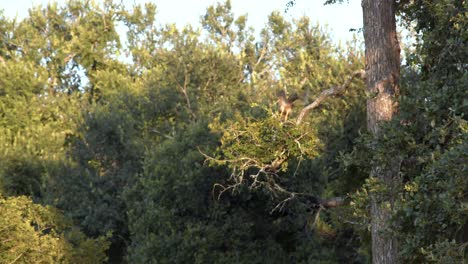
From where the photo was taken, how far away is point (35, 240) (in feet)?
70.7

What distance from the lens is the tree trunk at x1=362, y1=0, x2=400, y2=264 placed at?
13.5 meters

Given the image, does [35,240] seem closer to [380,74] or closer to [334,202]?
[334,202]

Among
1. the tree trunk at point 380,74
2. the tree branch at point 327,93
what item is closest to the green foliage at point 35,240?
the tree branch at point 327,93

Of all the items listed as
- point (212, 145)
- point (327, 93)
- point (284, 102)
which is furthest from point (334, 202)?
point (212, 145)

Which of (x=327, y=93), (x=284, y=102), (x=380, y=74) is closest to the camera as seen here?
(x=380, y=74)

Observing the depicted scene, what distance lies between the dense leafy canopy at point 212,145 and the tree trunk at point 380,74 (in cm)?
31

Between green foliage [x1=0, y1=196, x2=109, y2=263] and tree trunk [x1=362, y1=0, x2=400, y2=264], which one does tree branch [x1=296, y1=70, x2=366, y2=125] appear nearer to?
tree trunk [x1=362, y1=0, x2=400, y2=264]

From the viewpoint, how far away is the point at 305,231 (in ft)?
88.2

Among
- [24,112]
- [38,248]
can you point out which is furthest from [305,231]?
[24,112]

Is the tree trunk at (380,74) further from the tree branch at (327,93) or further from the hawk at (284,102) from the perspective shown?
the hawk at (284,102)

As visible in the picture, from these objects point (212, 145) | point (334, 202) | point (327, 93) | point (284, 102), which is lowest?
point (334, 202)

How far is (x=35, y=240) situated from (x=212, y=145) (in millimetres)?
7827

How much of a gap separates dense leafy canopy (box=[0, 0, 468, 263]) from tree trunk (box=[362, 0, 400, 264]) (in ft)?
1.00

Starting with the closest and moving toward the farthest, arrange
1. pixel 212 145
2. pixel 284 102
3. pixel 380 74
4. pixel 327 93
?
1. pixel 380 74
2. pixel 284 102
3. pixel 327 93
4. pixel 212 145
